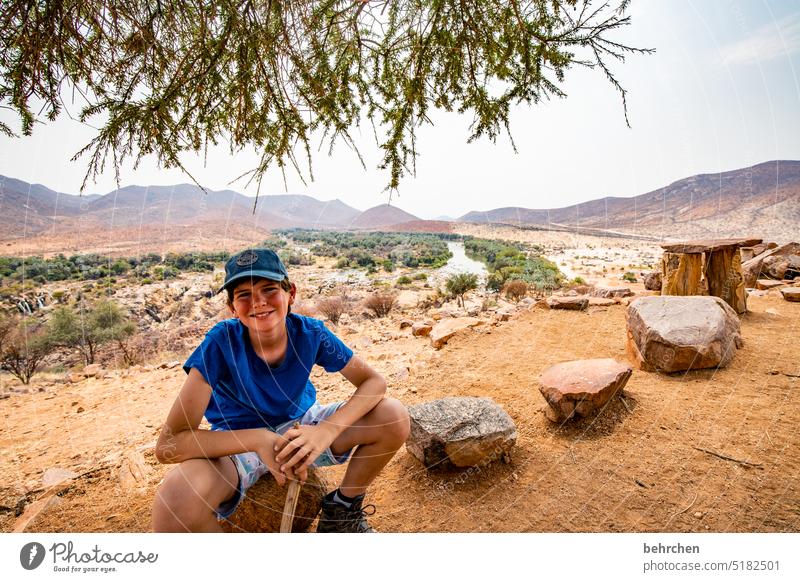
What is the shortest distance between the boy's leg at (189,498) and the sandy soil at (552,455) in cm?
87

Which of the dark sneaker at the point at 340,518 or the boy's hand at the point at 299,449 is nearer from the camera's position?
the boy's hand at the point at 299,449

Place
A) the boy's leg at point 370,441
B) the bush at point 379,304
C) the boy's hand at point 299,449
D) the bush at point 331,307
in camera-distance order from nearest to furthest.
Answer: the boy's hand at point 299,449
the boy's leg at point 370,441
the bush at point 331,307
the bush at point 379,304

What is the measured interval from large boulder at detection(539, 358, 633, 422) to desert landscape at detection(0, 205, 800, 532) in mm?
74

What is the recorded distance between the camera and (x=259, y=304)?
1.44 meters

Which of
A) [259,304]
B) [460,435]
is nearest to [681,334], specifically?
[460,435]

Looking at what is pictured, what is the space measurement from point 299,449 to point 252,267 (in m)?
0.68

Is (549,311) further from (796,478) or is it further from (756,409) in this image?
(796,478)

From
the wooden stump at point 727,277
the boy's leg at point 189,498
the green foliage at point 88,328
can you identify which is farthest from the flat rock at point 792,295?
the green foliage at point 88,328

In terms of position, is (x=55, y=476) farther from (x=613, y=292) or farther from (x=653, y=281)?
(x=653, y=281)

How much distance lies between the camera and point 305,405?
1.66 meters

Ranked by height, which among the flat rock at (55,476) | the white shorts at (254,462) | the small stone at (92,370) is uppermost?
the white shorts at (254,462)

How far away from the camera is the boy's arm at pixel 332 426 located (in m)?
1.34

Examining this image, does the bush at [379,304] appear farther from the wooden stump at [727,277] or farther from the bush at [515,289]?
the wooden stump at [727,277]
